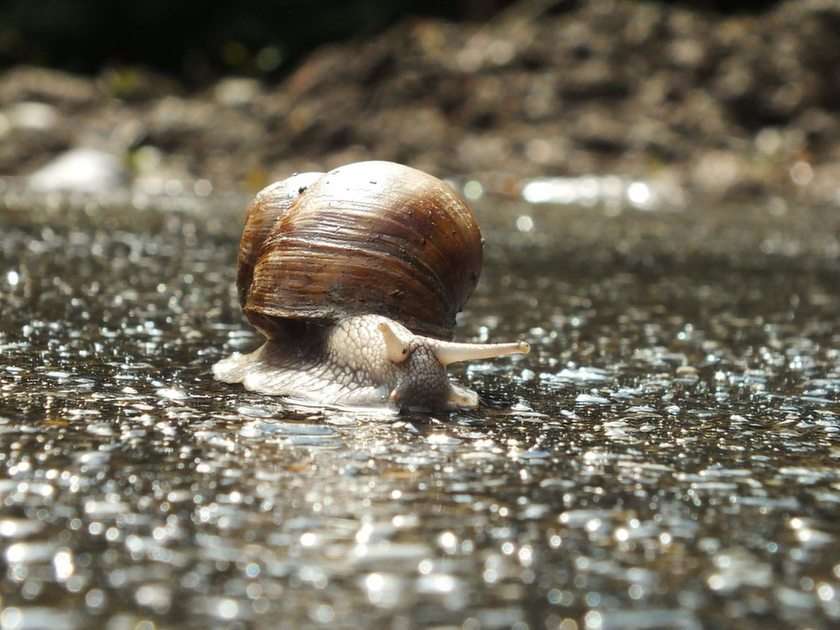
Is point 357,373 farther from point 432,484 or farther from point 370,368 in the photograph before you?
point 432,484

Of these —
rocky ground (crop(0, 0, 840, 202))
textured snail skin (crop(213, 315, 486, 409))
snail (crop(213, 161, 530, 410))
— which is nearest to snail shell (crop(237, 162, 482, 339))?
snail (crop(213, 161, 530, 410))

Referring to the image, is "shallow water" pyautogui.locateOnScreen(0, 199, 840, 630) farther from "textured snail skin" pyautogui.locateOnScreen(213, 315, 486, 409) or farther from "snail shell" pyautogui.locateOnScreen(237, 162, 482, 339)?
"snail shell" pyautogui.locateOnScreen(237, 162, 482, 339)

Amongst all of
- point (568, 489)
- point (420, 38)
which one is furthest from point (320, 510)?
point (420, 38)

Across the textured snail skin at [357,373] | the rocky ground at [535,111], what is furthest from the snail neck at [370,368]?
the rocky ground at [535,111]

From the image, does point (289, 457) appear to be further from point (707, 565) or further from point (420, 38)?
point (420, 38)

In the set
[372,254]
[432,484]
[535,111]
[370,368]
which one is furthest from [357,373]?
[535,111]

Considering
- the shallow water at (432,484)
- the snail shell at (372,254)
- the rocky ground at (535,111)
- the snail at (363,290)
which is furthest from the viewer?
the rocky ground at (535,111)

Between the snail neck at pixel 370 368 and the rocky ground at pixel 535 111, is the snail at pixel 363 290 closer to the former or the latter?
the snail neck at pixel 370 368
